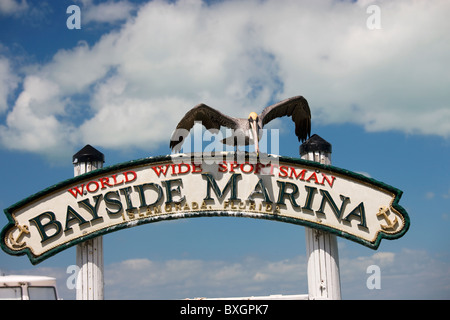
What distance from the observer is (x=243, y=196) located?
1305 cm

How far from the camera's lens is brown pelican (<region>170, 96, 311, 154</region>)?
1359 cm

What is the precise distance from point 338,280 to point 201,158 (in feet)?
14.1

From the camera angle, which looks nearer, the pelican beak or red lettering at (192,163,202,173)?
red lettering at (192,163,202,173)

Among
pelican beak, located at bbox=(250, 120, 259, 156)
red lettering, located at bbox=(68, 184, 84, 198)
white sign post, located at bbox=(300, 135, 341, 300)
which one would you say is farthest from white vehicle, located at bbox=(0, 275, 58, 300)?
white sign post, located at bbox=(300, 135, 341, 300)

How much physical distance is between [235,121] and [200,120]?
0.87m

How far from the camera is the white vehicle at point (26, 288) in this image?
37.1 feet

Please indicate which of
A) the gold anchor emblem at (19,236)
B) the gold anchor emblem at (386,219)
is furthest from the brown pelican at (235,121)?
the gold anchor emblem at (19,236)

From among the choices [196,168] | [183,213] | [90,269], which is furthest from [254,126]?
[90,269]

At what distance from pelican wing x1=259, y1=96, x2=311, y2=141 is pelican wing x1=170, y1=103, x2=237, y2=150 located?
91 cm

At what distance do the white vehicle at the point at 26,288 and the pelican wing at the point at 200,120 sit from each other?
440 cm

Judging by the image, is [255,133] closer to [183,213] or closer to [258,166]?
[258,166]

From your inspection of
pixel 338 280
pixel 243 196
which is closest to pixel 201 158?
pixel 243 196

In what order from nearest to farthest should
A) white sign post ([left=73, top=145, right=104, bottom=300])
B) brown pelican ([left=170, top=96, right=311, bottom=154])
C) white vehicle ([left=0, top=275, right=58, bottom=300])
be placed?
white vehicle ([left=0, top=275, right=58, bottom=300])
white sign post ([left=73, top=145, right=104, bottom=300])
brown pelican ([left=170, top=96, right=311, bottom=154])

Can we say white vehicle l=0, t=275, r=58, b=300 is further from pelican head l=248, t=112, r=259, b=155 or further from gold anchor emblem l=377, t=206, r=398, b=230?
gold anchor emblem l=377, t=206, r=398, b=230
